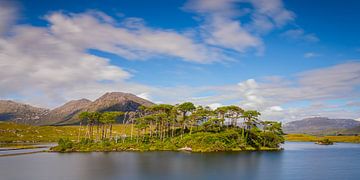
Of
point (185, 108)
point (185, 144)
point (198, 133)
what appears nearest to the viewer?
point (185, 144)

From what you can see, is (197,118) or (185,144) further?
(197,118)

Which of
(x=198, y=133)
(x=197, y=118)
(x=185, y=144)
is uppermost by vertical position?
(x=197, y=118)

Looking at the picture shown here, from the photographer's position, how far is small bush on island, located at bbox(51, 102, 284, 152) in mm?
109812

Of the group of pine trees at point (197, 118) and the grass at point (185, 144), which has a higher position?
the group of pine trees at point (197, 118)

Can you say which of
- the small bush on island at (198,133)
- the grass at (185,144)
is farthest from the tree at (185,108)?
the grass at (185,144)

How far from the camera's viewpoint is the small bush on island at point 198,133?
109812mm

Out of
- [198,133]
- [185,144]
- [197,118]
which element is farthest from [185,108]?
[185,144]

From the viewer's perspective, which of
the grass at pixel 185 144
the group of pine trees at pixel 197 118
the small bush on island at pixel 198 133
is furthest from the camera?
the group of pine trees at pixel 197 118

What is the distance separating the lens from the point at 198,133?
381 ft

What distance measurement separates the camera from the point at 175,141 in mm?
114562

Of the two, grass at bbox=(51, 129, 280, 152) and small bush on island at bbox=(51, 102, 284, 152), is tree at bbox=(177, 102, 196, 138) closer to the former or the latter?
small bush on island at bbox=(51, 102, 284, 152)

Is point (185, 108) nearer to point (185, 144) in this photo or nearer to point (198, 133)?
point (198, 133)

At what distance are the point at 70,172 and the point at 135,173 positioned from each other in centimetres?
1230

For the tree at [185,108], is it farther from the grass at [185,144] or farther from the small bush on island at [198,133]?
the grass at [185,144]
